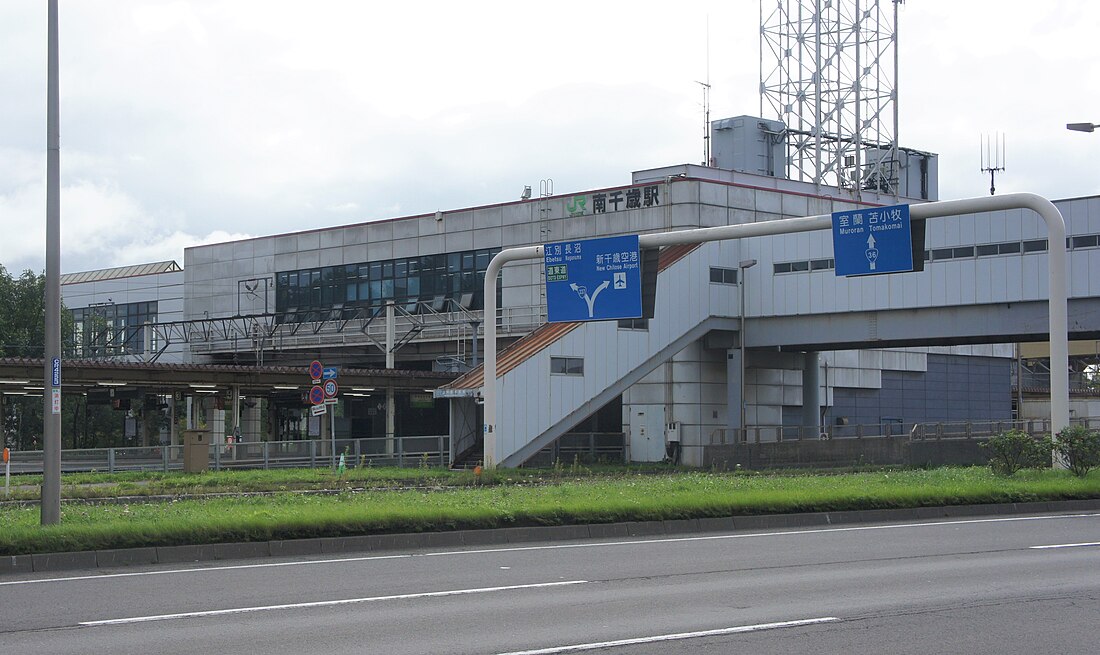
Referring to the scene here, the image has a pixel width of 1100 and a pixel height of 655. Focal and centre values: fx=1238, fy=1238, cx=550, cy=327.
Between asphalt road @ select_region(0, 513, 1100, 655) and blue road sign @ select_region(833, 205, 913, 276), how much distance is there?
1308 centimetres

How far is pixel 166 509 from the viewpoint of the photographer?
19.9m

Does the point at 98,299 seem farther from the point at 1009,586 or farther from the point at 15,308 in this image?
the point at 1009,586

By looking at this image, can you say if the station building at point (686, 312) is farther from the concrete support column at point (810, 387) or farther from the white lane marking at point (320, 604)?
the white lane marking at point (320, 604)

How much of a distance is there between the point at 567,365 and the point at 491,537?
26.9m

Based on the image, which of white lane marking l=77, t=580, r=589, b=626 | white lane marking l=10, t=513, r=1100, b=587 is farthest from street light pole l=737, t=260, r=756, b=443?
white lane marking l=77, t=580, r=589, b=626

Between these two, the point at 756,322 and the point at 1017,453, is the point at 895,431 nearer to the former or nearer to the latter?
the point at 756,322

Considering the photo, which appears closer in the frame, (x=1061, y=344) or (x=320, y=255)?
(x=1061, y=344)

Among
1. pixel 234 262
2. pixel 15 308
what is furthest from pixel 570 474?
pixel 15 308

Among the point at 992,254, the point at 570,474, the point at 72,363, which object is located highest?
the point at 992,254

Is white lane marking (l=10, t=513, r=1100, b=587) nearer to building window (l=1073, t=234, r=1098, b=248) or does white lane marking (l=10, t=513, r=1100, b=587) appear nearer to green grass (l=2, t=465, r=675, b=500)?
green grass (l=2, t=465, r=675, b=500)

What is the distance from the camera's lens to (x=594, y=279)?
33.7 m

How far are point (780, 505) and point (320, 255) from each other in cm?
4925

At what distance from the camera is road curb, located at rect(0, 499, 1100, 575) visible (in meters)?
15.6

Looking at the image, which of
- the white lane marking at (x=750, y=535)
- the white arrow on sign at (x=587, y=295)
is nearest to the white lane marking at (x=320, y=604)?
the white lane marking at (x=750, y=535)
